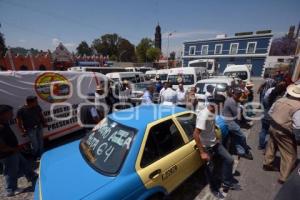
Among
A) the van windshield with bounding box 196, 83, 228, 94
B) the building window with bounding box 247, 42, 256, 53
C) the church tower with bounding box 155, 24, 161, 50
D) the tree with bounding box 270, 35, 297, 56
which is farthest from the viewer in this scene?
the church tower with bounding box 155, 24, 161, 50

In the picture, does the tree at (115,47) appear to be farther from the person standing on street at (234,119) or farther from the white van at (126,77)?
the person standing on street at (234,119)

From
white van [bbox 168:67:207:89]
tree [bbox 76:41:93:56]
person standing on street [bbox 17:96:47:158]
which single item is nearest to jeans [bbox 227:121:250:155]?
person standing on street [bbox 17:96:47:158]

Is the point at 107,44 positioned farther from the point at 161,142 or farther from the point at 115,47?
the point at 161,142

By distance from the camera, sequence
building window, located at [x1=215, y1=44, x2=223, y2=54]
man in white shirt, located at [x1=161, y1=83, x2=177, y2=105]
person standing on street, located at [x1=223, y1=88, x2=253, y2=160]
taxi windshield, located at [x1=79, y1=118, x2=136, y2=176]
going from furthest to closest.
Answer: building window, located at [x1=215, y1=44, x2=223, y2=54] → man in white shirt, located at [x1=161, y1=83, x2=177, y2=105] → person standing on street, located at [x1=223, y1=88, x2=253, y2=160] → taxi windshield, located at [x1=79, y1=118, x2=136, y2=176]

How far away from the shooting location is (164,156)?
2.50 m

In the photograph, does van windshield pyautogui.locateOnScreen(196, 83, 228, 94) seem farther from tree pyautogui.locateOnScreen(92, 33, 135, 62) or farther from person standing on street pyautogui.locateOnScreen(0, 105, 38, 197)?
tree pyautogui.locateOnScreen(92, 33, 135, 62)

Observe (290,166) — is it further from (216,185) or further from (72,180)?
(72,180)

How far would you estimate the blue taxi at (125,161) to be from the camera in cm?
190

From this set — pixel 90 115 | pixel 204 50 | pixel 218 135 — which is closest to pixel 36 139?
pixel 90 115

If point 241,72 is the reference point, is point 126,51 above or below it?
above

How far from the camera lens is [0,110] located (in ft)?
8.98

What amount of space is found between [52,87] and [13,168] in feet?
8.87

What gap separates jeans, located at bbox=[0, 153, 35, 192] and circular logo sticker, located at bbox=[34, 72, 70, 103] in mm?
2171

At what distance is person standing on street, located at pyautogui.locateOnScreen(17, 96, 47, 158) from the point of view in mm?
3926
